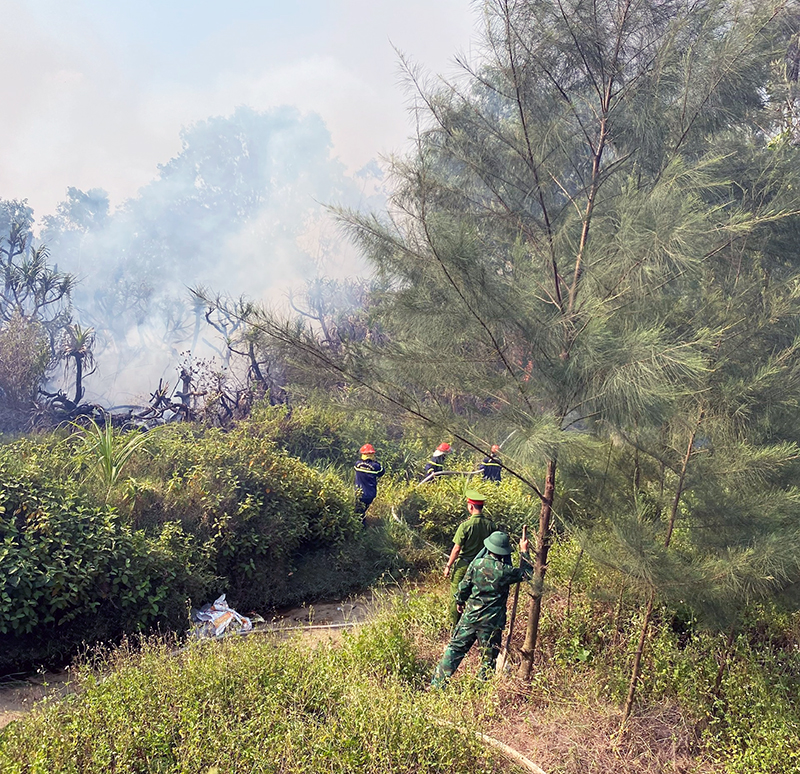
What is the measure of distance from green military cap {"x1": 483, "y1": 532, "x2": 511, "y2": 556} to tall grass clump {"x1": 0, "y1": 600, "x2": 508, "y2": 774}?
3.68 ft

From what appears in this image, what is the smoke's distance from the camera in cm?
2128

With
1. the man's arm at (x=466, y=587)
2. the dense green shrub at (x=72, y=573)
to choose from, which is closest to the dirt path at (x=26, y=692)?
the dense green shrub at (x=72, y=573)

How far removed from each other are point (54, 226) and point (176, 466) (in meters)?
18.1

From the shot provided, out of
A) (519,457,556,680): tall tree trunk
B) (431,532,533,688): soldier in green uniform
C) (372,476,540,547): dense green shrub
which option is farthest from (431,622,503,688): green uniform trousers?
(372,476,540,547): dense green shrub

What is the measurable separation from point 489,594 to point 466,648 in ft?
1.50

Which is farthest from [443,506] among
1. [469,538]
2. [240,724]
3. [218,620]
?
[240,724]

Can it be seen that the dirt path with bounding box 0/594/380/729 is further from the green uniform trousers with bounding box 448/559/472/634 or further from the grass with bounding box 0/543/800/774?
the green uniform trousers with bounding box 448/559/472/634

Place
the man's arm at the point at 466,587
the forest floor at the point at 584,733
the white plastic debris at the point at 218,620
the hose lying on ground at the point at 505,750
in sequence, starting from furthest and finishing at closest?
the white plastic debris at the point at 218,620 → the man's arm at the point at 466,587 → the forest floor at the point at 584,733 → the hose lying on ground at the point at 505,750

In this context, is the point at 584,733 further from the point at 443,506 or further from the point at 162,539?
the point at 443,506

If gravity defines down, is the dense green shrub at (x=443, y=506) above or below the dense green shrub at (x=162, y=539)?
below

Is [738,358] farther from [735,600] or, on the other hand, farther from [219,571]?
[219,571]

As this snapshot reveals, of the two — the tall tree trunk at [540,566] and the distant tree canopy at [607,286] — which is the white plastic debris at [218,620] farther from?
the distant tree canopy at [607,286]

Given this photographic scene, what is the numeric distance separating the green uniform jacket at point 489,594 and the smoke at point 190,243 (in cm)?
1615

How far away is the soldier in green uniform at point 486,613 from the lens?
15.2 ft
